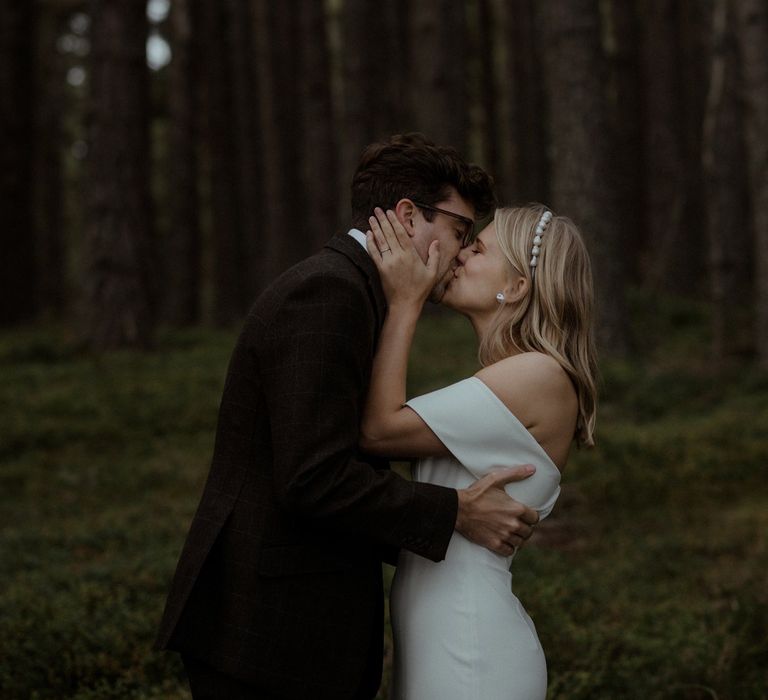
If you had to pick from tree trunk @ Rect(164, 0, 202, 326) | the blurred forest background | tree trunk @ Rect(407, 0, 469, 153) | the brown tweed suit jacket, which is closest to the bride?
the brown tweed suit jacket

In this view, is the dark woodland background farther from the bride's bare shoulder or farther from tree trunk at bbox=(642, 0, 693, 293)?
the bride's bare shoulder

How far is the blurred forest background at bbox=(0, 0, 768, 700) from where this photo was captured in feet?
20.2

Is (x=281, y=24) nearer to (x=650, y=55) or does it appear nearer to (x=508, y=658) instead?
(x=650, y=55)

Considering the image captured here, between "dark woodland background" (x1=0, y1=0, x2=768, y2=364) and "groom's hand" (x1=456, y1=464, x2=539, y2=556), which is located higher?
"dark woodland background" (x1=0, y1=0, x2=768, y2=364)

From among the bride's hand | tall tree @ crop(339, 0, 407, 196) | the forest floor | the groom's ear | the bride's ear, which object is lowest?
the forest floor

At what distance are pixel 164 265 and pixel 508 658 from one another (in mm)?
23556

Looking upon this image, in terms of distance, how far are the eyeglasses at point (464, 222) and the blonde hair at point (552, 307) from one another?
0.09 m

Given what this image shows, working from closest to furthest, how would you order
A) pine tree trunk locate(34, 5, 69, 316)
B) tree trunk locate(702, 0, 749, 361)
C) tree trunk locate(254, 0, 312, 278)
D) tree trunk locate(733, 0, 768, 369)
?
tree trunk locate(733, 0, 768, 369) → tree trunk locate(702, 0, 749, 361) → tree trunk locate(254, 0, 312, 278) → pine tree trunk locate(34, 5, 69, 316)

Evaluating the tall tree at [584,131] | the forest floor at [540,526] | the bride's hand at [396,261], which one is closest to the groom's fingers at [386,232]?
the bride's hand at [396,261]

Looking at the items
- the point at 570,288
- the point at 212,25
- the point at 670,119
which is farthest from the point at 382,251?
the point at 212,25

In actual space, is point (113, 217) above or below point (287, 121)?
below

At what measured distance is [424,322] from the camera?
16312 millimetres

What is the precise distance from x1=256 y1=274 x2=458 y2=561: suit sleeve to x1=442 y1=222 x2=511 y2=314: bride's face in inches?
20.8

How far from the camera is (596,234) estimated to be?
11.8 meters
